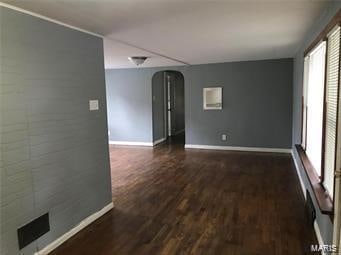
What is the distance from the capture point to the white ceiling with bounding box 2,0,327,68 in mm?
2256

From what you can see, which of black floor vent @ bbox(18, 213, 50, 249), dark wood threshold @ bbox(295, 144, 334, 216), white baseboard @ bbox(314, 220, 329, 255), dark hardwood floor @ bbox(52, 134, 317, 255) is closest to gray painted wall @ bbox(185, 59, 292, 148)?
dark hardwood floor @ bbox(52, 134, 317, 255)

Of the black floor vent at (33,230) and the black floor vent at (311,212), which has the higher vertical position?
the black floor vent at (33,230)

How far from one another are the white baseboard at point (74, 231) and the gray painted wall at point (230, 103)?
3980 millimetres

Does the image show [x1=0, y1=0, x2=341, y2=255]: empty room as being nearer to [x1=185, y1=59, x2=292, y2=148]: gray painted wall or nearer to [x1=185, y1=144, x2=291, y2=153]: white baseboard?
[x1=185, y1=144, x2=291, y2=153]: white baseboard

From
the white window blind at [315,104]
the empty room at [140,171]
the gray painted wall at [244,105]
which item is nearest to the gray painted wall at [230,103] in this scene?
the gray painted wall at [244,105]

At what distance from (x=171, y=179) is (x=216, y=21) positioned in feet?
9.05

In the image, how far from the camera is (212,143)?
→ 6957 millimetres

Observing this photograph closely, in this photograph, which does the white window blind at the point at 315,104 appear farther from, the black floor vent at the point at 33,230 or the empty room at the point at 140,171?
the black floor vent at the point at 33,230

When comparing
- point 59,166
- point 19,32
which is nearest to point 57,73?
point 19,32

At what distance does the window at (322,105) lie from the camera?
7.46ft

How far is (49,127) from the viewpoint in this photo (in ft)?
8.57

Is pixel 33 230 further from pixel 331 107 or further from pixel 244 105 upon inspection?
pixel 244 105

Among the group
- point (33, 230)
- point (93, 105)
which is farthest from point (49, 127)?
point (33, 230)

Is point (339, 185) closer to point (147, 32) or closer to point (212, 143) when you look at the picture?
point (147, 32)
